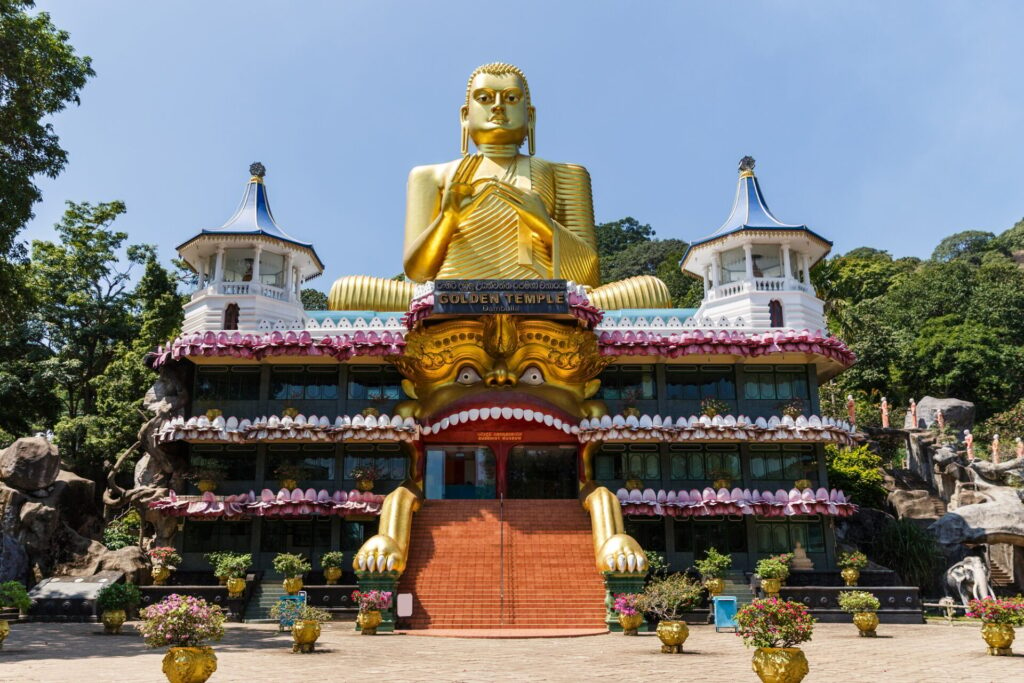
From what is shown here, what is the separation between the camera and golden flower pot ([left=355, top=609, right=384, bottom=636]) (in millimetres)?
18578

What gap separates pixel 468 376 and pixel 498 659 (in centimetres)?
1283

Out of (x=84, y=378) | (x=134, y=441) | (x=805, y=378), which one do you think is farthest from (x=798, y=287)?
(x=84, y=378)

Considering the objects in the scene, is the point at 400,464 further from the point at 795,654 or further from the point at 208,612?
the point at 795,654

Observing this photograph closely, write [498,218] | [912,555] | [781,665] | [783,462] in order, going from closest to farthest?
[781,665]
[783,462]
[912,555]
[498,218]

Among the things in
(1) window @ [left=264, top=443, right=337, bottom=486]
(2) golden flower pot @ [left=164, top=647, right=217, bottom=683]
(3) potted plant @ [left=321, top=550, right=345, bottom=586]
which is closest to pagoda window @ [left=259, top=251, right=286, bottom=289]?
(1) window @ [left=264, top=443, right=337, bottom=486]

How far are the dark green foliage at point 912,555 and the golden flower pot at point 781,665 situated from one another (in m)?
19.4

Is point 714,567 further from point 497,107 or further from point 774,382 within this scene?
point 497,107

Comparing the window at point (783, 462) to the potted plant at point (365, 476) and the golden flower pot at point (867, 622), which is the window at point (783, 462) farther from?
the potted plant at point (365, 476)

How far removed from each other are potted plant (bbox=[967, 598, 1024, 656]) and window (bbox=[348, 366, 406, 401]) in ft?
56.9

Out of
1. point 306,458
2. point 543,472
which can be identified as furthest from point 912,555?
point 306,458

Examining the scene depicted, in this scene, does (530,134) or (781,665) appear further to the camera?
(530,134)

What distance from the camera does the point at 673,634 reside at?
1476 centimetres

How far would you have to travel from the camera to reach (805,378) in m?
27.0

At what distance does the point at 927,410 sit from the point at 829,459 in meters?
16.4
